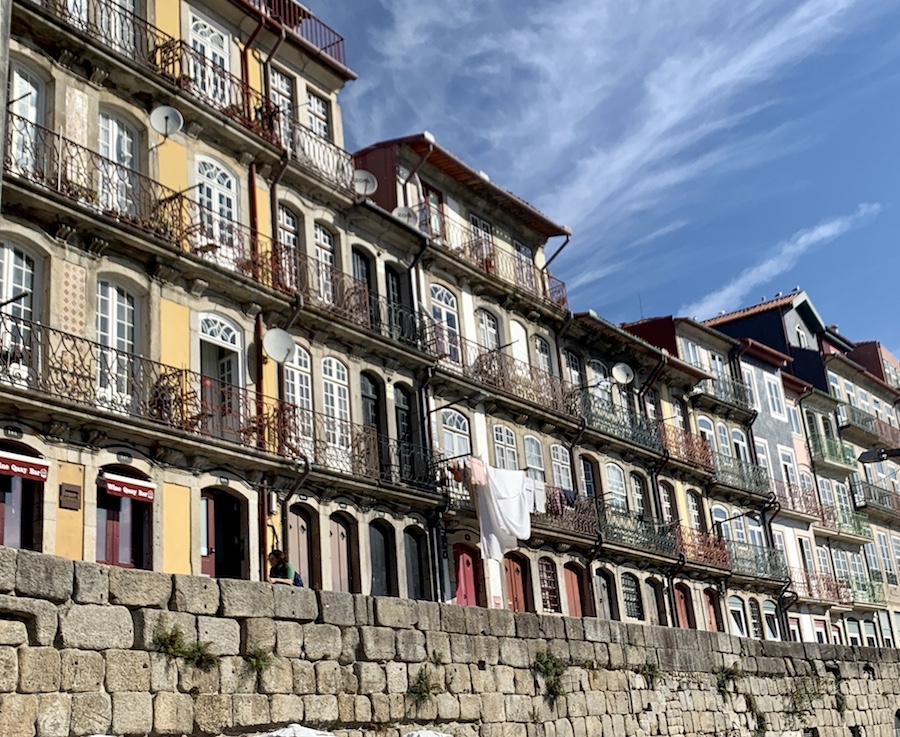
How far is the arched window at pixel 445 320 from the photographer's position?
23909mm

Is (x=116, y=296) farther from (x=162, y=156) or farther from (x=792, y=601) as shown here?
(x=792, y=601)

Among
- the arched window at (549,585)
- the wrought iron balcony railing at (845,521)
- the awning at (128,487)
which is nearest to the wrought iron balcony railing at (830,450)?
the wrought iron balcony railing at (845,521)

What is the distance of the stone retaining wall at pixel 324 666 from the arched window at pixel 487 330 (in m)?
8.92

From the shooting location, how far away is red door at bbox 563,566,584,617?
83.3 ft

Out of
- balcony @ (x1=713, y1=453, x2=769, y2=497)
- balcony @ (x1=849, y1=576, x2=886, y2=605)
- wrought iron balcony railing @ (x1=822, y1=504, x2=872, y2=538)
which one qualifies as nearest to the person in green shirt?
balcony @ (x1=713, y1=453, x2=769, y2=497)

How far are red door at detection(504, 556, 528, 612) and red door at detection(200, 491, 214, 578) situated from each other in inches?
308

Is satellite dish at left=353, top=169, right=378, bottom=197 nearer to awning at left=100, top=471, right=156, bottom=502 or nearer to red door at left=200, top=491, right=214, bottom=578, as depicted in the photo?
red door at left=200, top=491, right=214, bottom=578

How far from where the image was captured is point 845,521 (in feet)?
129

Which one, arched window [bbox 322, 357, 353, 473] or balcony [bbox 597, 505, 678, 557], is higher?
arched window [bbox 322, 357, 353, 473]

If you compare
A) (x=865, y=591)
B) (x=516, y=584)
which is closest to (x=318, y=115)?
(x=516, y=584)

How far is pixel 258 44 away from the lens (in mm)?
21438

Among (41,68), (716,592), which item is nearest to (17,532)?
(41,68)

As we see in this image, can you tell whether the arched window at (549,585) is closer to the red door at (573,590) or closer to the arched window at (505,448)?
the red door at (573,590)

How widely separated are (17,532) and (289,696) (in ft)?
17.2
